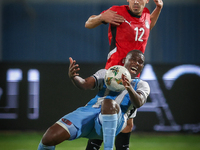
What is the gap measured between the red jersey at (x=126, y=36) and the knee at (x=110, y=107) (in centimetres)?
80

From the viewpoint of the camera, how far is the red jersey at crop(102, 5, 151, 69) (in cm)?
356

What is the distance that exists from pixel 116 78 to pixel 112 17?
823mm

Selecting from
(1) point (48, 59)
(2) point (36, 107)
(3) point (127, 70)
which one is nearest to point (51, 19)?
(1) point (48, 59)

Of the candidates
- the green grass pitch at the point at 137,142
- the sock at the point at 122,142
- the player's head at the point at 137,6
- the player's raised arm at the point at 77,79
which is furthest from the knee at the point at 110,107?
the green grass pitch at the point at 137,142

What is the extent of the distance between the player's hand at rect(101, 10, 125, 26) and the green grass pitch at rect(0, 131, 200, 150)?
2.31m

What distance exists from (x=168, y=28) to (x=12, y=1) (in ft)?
15.4

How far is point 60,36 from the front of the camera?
9.75 metres

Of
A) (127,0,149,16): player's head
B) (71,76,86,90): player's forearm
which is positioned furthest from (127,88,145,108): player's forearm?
(127,0,149,16): player's head

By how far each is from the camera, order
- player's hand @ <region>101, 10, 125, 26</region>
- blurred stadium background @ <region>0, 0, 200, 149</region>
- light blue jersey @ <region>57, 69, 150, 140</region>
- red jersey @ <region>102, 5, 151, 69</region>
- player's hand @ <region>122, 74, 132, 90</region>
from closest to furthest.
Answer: player's hand @ <region>122, 74, 132, 90</region>, light blue jersey @ <region>57, 69, 150, 140</region>, player's hand @ <region>101, 10, 125, 26</region>, red jersey @ <region>102, 5, 151, 69</region>, blurred stadium background @ <region>0, 0, 200, 149</region>

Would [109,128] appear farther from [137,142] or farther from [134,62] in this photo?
[137,142]

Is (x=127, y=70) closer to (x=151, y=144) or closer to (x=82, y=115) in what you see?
(x=82, y=115)

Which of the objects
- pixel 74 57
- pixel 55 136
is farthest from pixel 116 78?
pixel 74 57

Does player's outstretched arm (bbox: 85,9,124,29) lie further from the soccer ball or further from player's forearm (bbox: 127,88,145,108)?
player's forearm (bbox: 127,88,145,108)

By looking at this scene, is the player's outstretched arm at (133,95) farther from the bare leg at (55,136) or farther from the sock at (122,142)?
the sock at (122,142)
